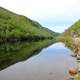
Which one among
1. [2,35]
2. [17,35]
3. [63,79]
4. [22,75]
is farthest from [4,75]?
[17,35]

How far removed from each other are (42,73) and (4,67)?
11.1m

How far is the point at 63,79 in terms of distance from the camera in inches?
1426

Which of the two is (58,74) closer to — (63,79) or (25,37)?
(63,79)

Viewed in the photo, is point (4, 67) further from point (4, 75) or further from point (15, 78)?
point (15, 78)

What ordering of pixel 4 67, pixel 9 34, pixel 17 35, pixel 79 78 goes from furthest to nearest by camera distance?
pixel 17 35 < pixel 9 34 < pixel 4 67 < pixel 79 78

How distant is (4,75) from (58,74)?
821 centimetres

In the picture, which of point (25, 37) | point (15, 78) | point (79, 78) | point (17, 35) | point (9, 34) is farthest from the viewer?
point (25, 37)

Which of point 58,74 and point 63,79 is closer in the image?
point 63,79

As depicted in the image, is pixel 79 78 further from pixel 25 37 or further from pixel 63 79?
pixel 25 37

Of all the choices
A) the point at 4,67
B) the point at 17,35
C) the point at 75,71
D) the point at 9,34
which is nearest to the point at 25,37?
the point at 17,35

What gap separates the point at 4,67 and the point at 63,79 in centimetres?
1724

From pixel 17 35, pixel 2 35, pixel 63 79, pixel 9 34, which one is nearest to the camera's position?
pixel 63 79

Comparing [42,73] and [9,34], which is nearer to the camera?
[42,73]

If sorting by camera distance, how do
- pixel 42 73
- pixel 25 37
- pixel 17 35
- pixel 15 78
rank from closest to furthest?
pixel 15 78
pixel 42 73
pixel 17 35
pixel 25 37
